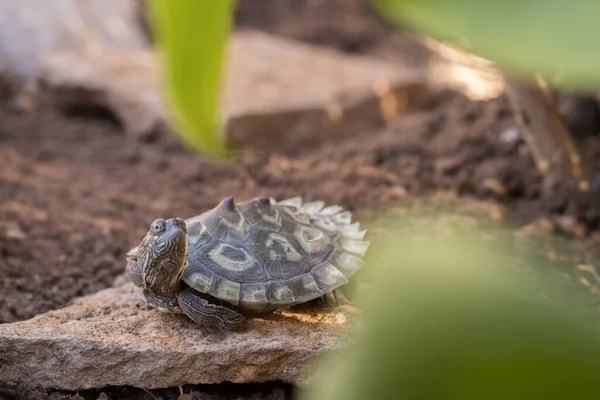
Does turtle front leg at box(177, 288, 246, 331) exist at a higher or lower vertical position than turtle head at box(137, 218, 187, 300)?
lower

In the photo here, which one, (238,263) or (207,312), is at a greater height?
(238,263)

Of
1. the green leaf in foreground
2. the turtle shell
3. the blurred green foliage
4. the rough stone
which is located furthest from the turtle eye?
the rough stone

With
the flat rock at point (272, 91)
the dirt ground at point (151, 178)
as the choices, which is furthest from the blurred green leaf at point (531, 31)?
the flat rock at point (272, 91)

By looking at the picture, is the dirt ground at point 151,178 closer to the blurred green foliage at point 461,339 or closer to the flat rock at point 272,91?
the flat rock at point 272,91

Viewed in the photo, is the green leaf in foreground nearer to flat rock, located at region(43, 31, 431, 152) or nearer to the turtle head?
the turtle head

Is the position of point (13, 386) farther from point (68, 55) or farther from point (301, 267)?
point (68, 55)

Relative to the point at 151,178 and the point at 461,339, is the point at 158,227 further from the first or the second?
the point at 151,178

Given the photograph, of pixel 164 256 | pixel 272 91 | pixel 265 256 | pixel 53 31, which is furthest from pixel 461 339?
pixel 53 31
